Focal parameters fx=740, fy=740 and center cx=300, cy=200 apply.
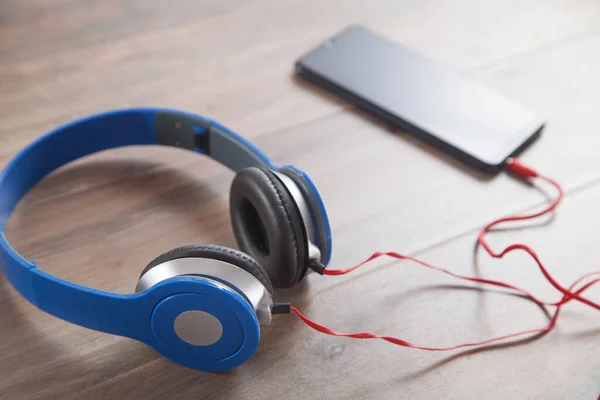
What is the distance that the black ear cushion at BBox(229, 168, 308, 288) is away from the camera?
732mm

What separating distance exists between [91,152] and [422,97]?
46 cm

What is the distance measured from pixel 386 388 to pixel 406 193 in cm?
29

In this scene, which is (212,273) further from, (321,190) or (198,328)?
(321,190)

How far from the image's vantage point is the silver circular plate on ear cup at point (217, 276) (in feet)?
2.16

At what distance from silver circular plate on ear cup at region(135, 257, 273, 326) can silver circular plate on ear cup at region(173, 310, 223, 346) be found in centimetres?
3

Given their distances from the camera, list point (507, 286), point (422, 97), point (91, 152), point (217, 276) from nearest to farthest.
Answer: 1. point (217, 276)
2. point (507, 286)
3. point (91, 152)
4. point (422, 97)

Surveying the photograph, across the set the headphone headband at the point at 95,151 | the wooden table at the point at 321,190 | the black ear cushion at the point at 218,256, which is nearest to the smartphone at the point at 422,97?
the wooden table at the point at 321,190

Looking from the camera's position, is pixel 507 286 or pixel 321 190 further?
pixel 321 190

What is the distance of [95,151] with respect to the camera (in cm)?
93

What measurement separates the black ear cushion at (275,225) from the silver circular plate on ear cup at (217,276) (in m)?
0.07

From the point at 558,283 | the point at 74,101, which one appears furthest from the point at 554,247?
the point at 74,101

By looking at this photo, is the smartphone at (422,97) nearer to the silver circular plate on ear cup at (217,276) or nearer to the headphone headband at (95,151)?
the headphone headband at (95,151)

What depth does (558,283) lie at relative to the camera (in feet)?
2.74

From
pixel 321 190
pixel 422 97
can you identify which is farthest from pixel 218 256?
pixel 422 97
